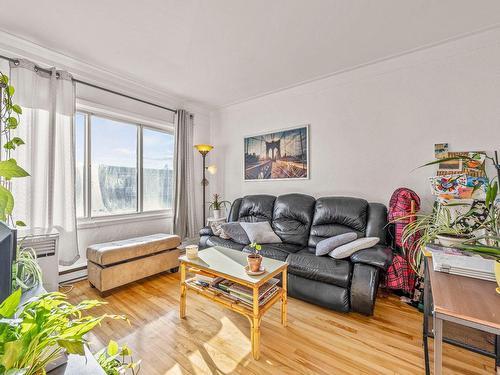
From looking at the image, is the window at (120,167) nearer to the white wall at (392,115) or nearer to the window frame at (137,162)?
the window frame at (137,162)

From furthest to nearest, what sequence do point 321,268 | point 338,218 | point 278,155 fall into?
point 278,155 < point 338,218 < point 321,268

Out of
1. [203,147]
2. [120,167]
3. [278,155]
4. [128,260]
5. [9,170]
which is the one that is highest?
[203,147]

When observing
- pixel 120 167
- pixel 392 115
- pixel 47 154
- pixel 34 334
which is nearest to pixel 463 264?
pixel 34 334

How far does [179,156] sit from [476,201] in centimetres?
350

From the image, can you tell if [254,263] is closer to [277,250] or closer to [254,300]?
[254,300]

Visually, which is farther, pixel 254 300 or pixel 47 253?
pixel 47 253

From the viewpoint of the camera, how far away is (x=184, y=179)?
371 centimetres

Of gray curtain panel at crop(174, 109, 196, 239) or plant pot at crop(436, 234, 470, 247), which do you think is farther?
gray curtain panel at crop(174, 109, 196, 239)

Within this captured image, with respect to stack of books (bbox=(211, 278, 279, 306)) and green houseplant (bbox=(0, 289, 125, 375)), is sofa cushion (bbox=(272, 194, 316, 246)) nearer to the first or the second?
stack of books (bbox=(211, 278, 279, 306))

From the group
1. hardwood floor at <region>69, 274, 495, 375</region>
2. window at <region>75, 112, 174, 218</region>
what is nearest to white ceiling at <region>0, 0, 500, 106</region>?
window at <region>75, 112, 174, 218</region>

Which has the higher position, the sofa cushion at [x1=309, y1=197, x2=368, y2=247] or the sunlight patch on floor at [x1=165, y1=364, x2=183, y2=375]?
the sofa cushion at [x1=309, y1=197, x2=368, y2=247]

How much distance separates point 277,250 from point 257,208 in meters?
0.92

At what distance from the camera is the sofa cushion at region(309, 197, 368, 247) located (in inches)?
101

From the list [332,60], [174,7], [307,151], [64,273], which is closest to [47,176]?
[64,273]
